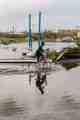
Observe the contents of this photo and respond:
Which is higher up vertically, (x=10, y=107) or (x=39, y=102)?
(x=10, y=107)

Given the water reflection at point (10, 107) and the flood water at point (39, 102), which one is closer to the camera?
the flood water at point (39, 102)

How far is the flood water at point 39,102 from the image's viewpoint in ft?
21.9

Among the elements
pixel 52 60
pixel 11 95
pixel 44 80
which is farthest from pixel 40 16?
pixel 11 95

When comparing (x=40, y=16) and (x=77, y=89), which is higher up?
(x=77, y=89)

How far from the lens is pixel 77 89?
10156 millimetres

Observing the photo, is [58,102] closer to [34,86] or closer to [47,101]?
[47,101]

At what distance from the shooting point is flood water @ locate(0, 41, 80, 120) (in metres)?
6.67

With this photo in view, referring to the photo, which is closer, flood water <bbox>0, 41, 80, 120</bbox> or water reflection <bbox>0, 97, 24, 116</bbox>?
flood water <bbox>0, 41, 80, 120</bbox>

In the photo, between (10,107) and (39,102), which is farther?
(39,102)

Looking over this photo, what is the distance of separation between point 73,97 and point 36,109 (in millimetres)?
1699

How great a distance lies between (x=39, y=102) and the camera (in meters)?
8.12

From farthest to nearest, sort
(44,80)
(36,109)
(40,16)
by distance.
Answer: (40,16) < (44,80) < (36,109)

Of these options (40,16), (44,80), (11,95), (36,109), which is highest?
(36,109)

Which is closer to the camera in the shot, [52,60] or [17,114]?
[17,114]
